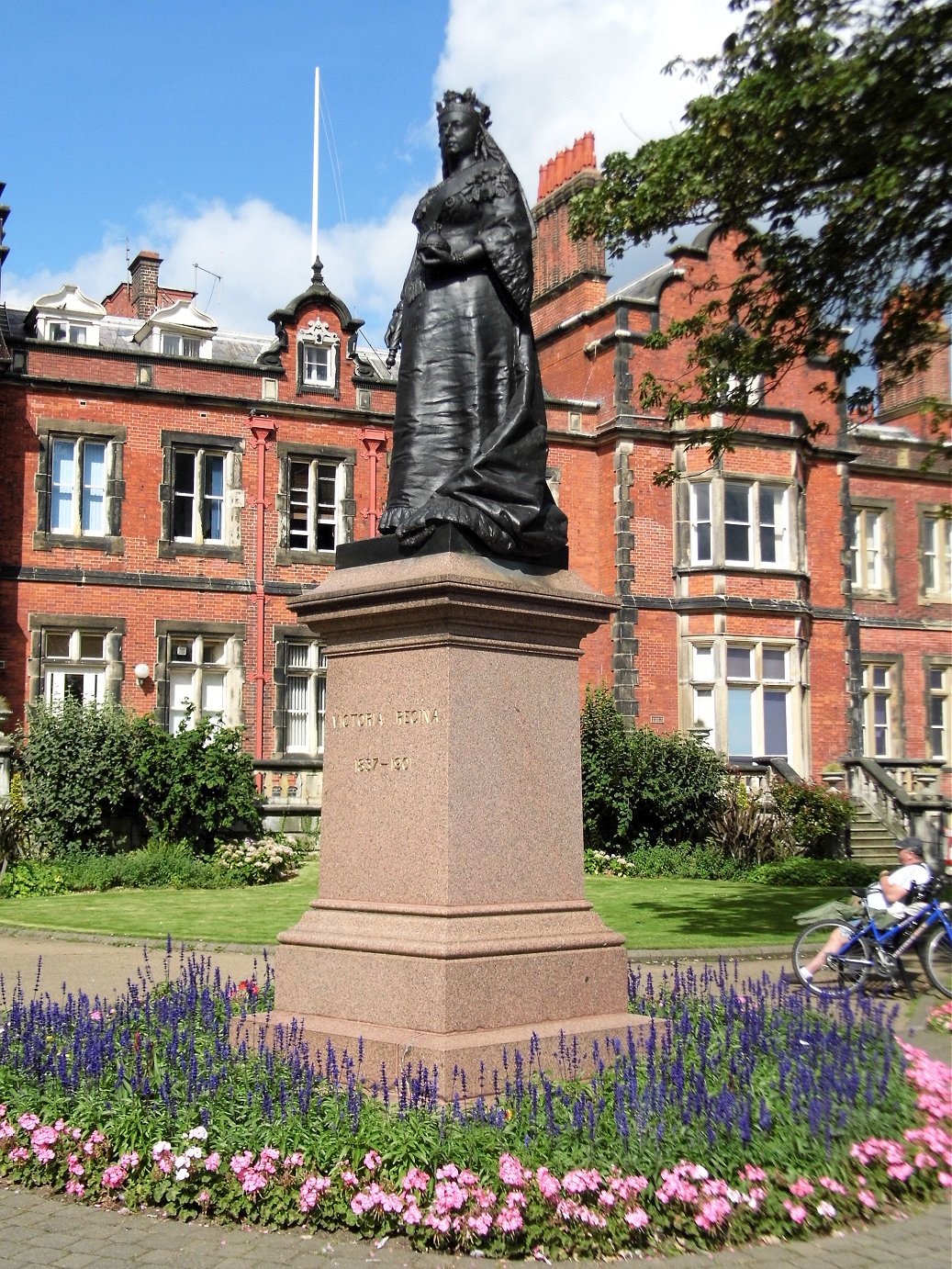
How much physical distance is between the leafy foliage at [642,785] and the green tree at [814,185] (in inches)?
442

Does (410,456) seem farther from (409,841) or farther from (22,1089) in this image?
(22,1089)

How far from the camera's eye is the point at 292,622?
93.9 ft

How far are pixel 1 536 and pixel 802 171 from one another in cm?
1771

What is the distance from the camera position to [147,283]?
37.7 metres

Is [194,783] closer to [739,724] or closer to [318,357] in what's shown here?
[318,357]

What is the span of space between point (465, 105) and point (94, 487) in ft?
67.0

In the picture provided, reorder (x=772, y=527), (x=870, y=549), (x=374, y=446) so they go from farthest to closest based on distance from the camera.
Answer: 1. (x=870, y=549)
2. (x=772, y=527)
3. (x=374, y=446)

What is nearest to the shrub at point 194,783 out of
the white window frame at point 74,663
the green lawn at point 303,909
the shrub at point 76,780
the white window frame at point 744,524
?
the shrub at point 76,780

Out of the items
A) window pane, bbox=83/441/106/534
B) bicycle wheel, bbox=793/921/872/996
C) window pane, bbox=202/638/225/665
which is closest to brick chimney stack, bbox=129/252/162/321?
window pane, bbox=83/441/106/534

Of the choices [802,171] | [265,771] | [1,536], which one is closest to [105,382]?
[1,536]

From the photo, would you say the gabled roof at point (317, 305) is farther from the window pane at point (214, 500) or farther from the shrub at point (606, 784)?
the shrub at point (606, 784)

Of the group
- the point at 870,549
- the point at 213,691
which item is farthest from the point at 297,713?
the point at 870,549

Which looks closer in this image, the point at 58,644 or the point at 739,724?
the point at 58,644

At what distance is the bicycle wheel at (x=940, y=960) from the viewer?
37.0 ft
